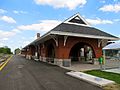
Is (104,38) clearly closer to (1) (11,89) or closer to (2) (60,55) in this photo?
(2) (60,55)

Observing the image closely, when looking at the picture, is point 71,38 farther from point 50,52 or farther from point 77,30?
point 50,52

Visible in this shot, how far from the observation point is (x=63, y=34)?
19812 millimetres

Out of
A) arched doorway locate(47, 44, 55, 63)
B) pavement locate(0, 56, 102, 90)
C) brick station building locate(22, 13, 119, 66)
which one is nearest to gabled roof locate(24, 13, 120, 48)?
brick station building locate(22, 13, 119, 66)

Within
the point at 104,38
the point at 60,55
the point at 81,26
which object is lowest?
the point at 60,55

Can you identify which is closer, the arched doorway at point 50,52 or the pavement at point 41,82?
the pavement at point 41,82

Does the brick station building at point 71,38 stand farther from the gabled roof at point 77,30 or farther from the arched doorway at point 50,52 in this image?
the arched doorway at point 50,52

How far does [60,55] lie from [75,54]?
12656mm

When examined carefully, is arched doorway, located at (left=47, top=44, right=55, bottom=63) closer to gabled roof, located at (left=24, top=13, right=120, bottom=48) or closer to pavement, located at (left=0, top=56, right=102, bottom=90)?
gabled roof, located at (left=24, top=13, right=120, bottom=48)

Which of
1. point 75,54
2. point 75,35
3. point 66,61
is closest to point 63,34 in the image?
point 75,35

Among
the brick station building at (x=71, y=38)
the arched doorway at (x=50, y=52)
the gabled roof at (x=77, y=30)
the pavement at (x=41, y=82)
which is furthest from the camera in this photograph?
the arched doorway at (x=50, y=52)

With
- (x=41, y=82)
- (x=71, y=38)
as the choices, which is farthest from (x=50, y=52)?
(x=41, y=82)

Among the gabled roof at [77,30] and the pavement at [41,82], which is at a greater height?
the gabled roof at [77,30]

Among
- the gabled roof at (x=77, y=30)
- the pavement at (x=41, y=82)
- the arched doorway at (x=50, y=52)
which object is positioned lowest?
the pavement at (x=41, y=82)

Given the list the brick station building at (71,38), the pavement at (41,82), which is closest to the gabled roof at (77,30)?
the brick station building at (71,38)
